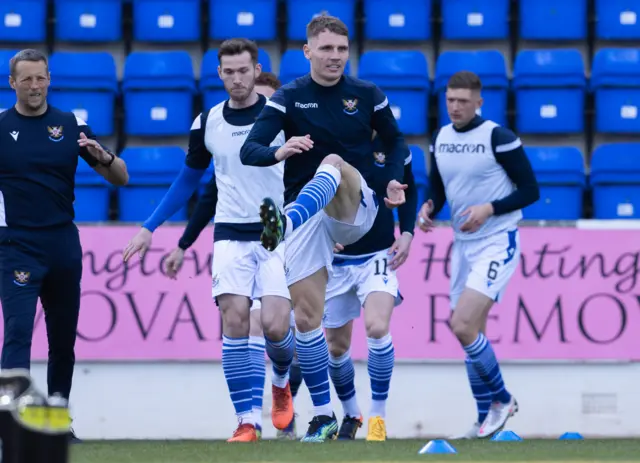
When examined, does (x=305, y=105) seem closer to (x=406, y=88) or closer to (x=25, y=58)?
(x=25, y=58)

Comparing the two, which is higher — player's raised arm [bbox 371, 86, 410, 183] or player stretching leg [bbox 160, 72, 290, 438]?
player's raised arm [bbox 371, 86, 410, 183]

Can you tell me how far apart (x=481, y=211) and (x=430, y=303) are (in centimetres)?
165

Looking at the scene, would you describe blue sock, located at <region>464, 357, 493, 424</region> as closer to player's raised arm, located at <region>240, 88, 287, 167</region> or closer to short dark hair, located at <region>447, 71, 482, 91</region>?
short dark hair, located at <region>447, 71, 482, 91</region>

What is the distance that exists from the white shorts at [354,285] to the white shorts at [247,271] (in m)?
0.33

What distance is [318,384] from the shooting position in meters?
7.09

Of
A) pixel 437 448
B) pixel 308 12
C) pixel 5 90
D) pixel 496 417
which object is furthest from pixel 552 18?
pixel 437 448

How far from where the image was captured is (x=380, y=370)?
24.8ft

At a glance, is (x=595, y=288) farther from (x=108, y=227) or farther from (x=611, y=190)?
(x=108, y=227)

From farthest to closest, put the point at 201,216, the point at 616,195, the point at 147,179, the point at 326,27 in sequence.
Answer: the point at 616,195, the point at 147,179, the point at 201,216, the point at 326,27

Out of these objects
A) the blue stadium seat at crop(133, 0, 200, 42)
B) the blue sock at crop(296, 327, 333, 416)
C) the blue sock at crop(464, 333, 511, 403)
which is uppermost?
the blue stadium seat at crop(133, 0, 200, 42)

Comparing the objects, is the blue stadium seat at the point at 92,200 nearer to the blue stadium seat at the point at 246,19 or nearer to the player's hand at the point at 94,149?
the blue stadium seat at the point at 246,19

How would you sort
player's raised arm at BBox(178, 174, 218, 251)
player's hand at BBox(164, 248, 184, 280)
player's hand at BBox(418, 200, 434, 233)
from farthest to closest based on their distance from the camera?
1. player's hand at BBox(418, 200, 434, 233)
2. player's raised arm at BBox(178, 174, 218, 251)
3. player's hand at BBox(164, 248, 184, 280)

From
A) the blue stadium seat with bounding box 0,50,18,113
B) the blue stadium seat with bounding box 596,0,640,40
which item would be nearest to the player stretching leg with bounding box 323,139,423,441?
the blue stadium seat with bounding box 0,50,18,113

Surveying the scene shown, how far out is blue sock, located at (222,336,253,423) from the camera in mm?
7305
